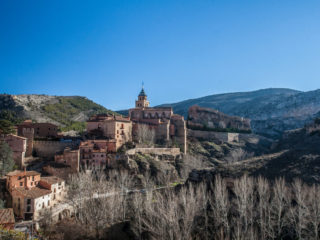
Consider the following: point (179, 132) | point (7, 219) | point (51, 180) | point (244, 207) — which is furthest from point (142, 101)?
point (7, 219)

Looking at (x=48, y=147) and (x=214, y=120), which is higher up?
(x=214, y=120)

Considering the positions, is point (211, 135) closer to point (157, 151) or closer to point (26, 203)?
point (157, 151)

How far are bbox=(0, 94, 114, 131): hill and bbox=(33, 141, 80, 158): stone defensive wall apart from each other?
68.8 feet

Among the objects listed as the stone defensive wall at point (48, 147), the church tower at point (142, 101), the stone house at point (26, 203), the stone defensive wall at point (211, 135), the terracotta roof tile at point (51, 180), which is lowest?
the stone house at point (26, 203)

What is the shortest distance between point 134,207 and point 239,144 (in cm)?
5156

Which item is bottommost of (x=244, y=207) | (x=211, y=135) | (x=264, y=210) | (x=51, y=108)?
(x=264, y=210)

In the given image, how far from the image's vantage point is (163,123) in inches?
2594

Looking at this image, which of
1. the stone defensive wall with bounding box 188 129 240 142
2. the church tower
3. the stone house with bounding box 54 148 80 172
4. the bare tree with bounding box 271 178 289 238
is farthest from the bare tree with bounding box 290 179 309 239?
the church tower

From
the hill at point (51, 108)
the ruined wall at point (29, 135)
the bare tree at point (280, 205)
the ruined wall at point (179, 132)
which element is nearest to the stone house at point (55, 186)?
the ruined wall at point (29, 135)

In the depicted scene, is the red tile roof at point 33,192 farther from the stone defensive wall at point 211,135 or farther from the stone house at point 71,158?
the stone defensive wall at point 211,135

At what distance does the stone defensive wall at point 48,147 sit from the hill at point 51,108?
21.0 m

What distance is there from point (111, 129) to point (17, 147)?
1690 cm

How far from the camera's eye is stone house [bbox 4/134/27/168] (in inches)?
1796

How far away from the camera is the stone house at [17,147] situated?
45.6 m
